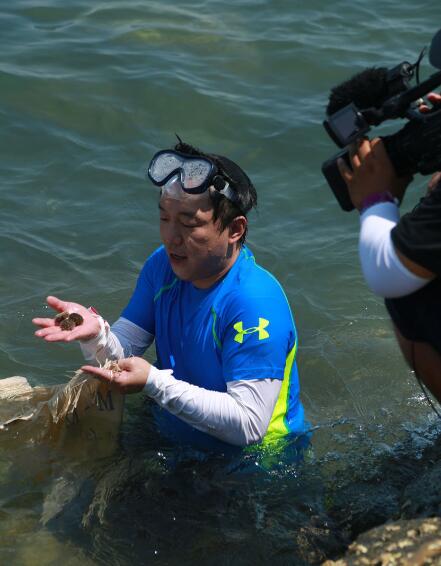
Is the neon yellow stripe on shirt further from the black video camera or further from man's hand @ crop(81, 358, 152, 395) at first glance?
the black video camera

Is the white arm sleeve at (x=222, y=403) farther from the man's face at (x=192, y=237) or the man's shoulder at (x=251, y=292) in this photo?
the man's face at (x=192, y=237)

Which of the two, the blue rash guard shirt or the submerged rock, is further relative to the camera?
the blue rash guard shirt

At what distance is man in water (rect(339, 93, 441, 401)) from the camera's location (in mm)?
3018

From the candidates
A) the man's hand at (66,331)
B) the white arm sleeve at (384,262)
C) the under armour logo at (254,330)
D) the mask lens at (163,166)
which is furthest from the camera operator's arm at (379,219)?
the man's hand at (66,331)

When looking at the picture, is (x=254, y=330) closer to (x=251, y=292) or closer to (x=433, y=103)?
(x=251, y=292)

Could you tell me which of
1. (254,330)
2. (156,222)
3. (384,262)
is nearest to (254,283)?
(254,330)

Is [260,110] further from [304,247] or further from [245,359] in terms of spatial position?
[245,359]

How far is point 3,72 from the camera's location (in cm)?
901

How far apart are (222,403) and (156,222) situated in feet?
11.6

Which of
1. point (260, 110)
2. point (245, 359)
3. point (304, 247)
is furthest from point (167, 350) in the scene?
point (260, 110)

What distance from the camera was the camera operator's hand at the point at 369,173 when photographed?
3.26 m

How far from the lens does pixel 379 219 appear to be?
3.17 m

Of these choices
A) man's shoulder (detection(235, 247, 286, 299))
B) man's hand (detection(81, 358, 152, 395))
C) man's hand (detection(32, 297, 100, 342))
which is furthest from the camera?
man's shoulder (detection(235, 247, 286, 299))

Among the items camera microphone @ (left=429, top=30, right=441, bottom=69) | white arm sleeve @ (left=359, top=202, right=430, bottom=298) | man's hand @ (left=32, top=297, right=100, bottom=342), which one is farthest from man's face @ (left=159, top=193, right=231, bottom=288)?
camera microphone @ (left=429, top=30, right=441, bottom=69)
